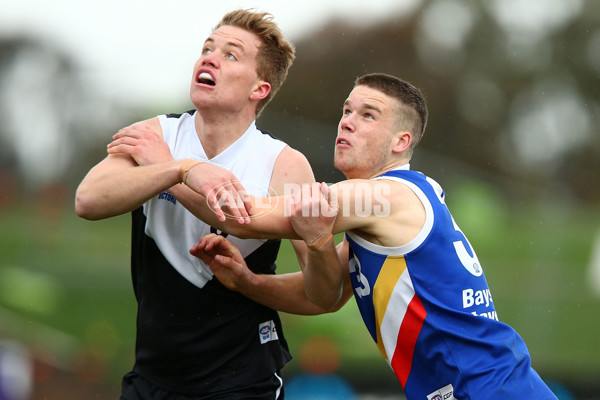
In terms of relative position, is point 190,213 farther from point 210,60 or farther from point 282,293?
point 210,60

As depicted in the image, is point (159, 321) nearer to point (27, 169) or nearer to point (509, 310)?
point (509, 310)

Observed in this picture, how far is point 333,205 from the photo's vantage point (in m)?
3.20

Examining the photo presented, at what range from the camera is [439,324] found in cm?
322

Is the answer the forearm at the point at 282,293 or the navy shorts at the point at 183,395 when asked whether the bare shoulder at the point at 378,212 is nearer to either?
the forearm at the point at 282,293

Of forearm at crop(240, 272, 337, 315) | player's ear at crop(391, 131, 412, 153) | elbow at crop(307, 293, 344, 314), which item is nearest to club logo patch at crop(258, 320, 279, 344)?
forearm at crop(240, 272, 337, 315)

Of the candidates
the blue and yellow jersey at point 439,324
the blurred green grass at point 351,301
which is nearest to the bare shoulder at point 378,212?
the blue and yellow jersey at point 439,324

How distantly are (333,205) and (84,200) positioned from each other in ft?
3.44

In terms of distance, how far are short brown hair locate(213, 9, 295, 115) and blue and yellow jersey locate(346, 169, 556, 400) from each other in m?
1.08

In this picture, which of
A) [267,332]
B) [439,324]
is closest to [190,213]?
[267,332]

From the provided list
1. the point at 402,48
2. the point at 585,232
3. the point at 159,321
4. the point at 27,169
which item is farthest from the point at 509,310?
the point at 159,321

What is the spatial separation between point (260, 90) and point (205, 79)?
0.32 m

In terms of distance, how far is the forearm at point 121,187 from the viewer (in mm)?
3207

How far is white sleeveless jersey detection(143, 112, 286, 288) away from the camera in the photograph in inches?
144

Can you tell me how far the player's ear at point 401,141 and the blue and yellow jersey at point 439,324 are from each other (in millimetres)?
340
